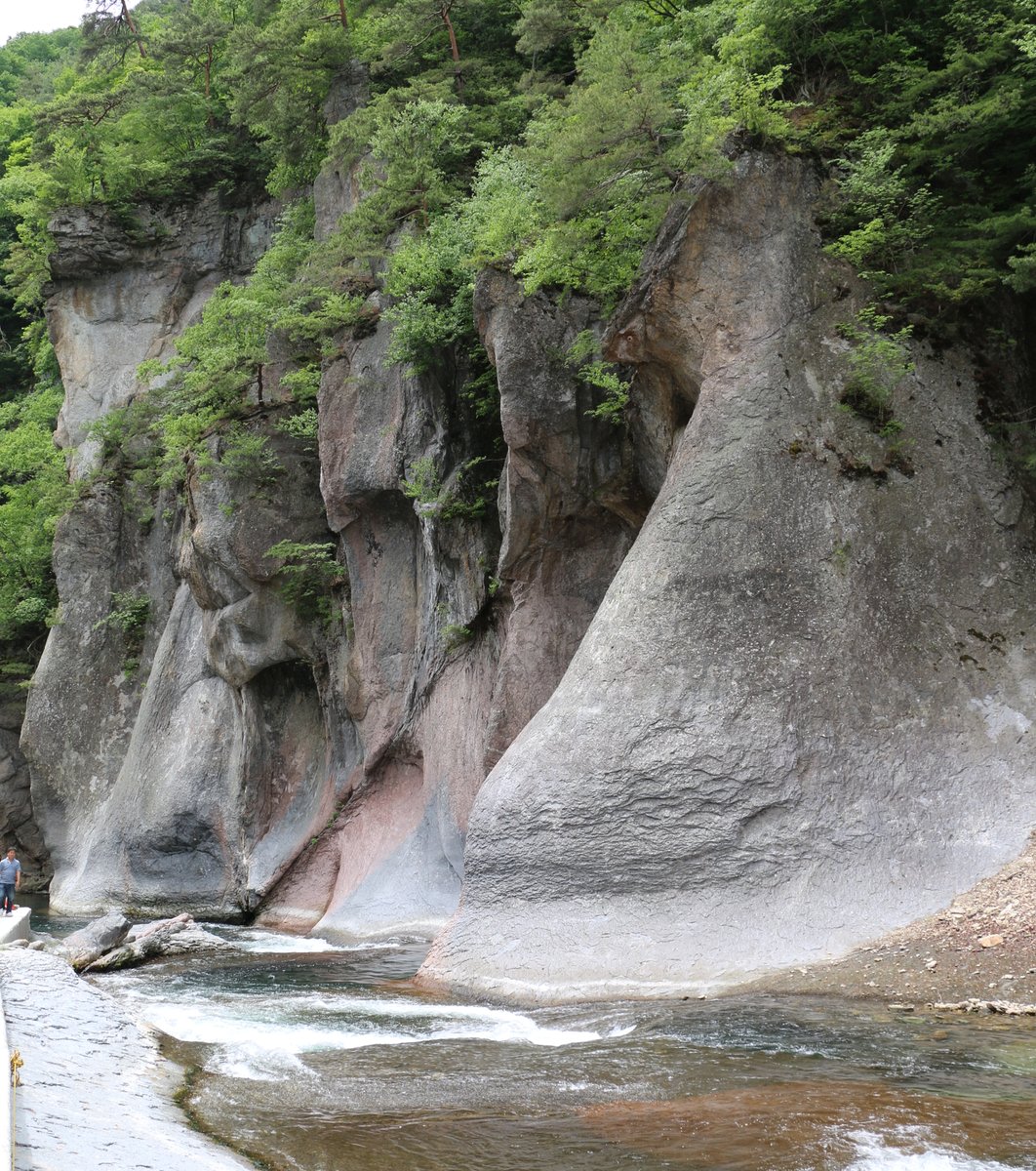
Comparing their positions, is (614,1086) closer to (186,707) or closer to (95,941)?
(95,941)

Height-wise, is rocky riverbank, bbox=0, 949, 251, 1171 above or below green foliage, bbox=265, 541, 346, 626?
below

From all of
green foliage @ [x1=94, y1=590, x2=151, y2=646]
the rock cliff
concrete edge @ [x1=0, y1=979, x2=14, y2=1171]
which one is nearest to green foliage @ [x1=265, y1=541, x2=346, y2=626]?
the rock cliff

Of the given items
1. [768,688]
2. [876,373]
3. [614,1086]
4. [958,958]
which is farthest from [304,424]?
[614,1086]

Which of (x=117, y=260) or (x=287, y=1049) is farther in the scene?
(x=117, y=260)

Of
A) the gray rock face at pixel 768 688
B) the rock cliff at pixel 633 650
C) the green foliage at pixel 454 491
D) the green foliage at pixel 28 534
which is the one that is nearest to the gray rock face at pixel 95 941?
the rock cliff at pixel 633 650

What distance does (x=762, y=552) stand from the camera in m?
13.5

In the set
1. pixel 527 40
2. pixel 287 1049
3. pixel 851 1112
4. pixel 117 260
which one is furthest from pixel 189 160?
pixel 851 1112

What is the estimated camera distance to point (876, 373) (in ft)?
46.9

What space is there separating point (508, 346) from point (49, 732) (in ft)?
63.8

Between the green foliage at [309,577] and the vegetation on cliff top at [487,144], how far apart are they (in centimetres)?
408

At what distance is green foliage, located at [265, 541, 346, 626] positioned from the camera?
77.9ft

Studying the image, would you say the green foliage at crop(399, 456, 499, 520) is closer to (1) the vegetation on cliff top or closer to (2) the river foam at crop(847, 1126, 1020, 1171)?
(1) the vegetation on cliff top

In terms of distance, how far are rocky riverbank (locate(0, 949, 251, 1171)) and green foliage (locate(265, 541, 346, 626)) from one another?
13.8 metres

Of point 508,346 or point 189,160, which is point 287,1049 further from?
point 189,160
